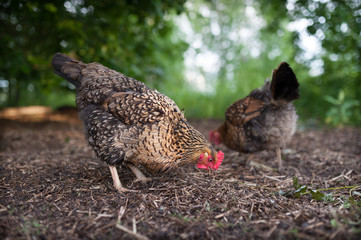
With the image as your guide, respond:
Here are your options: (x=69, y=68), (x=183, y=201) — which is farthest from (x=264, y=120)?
(x=69, y=68)

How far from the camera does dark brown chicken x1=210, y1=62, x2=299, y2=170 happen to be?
393 centimetres

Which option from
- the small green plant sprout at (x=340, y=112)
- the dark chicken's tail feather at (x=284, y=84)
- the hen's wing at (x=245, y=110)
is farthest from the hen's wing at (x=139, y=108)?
the small green plant sprout at (x=340, y=112)

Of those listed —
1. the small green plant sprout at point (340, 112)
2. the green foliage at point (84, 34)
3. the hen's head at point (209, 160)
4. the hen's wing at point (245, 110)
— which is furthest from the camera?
the small green plant sprout at point (340, 112)

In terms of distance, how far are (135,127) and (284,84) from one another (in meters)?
2.21

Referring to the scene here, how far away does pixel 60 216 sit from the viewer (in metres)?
2.30

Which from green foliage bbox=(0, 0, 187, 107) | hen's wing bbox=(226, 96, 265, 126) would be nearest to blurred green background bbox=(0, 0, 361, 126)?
green foliage bbox=(0, 0, 187, 107)

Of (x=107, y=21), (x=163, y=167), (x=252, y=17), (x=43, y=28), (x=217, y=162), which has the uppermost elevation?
(x=252, y=17)

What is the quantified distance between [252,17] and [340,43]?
513cm

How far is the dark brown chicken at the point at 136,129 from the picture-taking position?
9.29ft

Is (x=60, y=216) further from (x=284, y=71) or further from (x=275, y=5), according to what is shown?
(x=275, y=5)

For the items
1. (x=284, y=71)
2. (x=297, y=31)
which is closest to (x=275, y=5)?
(x=297, y=31)

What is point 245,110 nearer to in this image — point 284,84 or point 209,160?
point 284,84

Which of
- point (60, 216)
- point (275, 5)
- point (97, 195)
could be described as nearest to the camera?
point (60, 216)

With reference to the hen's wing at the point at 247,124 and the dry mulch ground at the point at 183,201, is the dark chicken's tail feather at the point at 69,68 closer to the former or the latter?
the dry mulch ground at the point at 183,201
